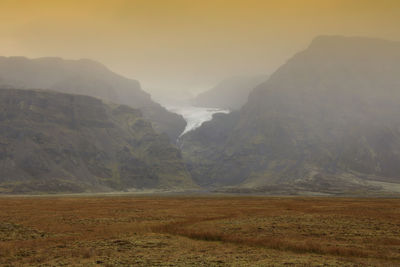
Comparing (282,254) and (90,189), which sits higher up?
(282,254)

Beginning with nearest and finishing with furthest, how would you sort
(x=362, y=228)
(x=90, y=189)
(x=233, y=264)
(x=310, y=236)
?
(x=233, y=264)
(x=310, y=236)
(x=362, y=228)
(x=90, y=189)

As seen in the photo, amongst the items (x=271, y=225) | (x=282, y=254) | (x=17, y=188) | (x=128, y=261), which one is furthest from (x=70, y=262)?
(x=17, y=188)

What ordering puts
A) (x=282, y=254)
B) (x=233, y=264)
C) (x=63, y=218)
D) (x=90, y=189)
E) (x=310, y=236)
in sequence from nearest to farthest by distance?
(x=233, y=264), (x=282, y=254), (x=310, y=236), (x=63, y=218), (x=90, y=189)

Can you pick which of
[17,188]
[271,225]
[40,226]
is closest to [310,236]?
[271,225]

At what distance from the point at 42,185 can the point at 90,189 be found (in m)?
22.7

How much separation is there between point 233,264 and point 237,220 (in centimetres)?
2471

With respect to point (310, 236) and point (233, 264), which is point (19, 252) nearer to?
point (233, 264)

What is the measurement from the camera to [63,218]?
54031 millimetres

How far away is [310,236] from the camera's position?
37312 millimetres

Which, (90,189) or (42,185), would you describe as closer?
(42,185)

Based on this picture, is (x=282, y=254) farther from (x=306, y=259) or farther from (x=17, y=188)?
(x=17, y=188)

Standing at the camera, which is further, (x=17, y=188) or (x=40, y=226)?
(x=17, y=188)

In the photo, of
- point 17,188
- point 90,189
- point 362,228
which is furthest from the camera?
point 90,189

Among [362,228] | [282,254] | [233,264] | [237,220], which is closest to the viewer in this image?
[233,264]
